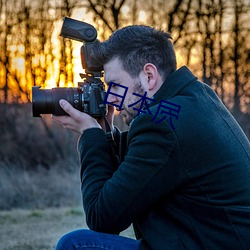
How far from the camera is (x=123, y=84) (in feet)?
7.50

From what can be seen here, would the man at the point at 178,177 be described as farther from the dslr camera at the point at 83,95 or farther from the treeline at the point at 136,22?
the treeline at the point at 136,22

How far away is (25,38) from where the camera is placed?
1006cm

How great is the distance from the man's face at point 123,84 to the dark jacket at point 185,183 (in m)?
0.17

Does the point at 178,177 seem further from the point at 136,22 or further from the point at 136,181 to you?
the point at 136,22

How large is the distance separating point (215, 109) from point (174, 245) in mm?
532

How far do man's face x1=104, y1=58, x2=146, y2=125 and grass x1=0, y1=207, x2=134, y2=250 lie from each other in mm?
2815

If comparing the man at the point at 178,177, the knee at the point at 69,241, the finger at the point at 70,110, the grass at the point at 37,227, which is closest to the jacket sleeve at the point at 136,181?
the man at the point at 178,177

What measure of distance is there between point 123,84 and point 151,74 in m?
0.12

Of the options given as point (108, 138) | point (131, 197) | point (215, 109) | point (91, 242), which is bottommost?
point (91, 242)

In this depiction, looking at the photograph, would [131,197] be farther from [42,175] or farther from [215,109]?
[42,175]

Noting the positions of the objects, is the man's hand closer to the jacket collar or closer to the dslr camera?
the dslr camera

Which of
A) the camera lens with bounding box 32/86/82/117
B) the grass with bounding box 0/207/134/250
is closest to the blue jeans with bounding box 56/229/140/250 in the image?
the camera lens with bounding box 32/86/82/117

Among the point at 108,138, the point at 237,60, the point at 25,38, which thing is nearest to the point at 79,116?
the point at 108,138

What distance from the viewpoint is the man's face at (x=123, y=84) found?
226 cm
